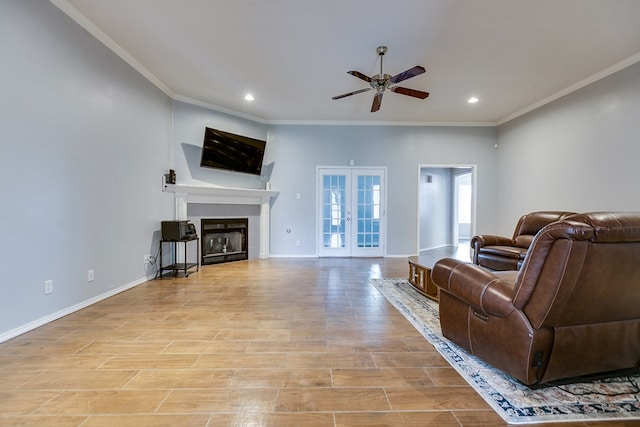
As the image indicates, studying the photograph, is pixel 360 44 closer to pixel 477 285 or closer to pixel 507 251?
pixel 477 285

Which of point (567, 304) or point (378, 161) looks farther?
point (378, 161)

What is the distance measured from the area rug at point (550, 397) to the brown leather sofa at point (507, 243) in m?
2.22

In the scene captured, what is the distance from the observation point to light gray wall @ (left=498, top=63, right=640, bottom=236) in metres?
3.68

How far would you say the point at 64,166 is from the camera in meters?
2.74

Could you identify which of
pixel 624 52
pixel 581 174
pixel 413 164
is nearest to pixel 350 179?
pixel 413 164

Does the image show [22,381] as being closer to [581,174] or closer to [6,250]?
[6,250]

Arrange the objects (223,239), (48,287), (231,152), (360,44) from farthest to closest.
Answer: (223,239) → (231,152) → (360,44) → (48,287)

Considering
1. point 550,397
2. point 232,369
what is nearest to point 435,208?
point 550,397

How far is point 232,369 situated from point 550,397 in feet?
6.13

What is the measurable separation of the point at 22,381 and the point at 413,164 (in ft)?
20.9

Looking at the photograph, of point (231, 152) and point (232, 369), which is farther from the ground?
point (231, 152)

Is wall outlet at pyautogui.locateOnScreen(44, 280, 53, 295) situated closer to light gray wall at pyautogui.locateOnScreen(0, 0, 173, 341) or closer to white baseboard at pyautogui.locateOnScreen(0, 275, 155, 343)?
light gray wall at pyautogui.locateOnScreen(0, 0, 173, 341)

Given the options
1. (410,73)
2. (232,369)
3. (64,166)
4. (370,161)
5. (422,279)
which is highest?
(410,73)

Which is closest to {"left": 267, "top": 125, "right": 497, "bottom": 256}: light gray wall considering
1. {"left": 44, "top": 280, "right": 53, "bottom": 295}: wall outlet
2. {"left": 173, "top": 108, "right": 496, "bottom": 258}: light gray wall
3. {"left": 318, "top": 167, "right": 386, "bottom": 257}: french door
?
{"left": 173, "top": 108, "right": 496, "bottom": 258}: light gray wall
